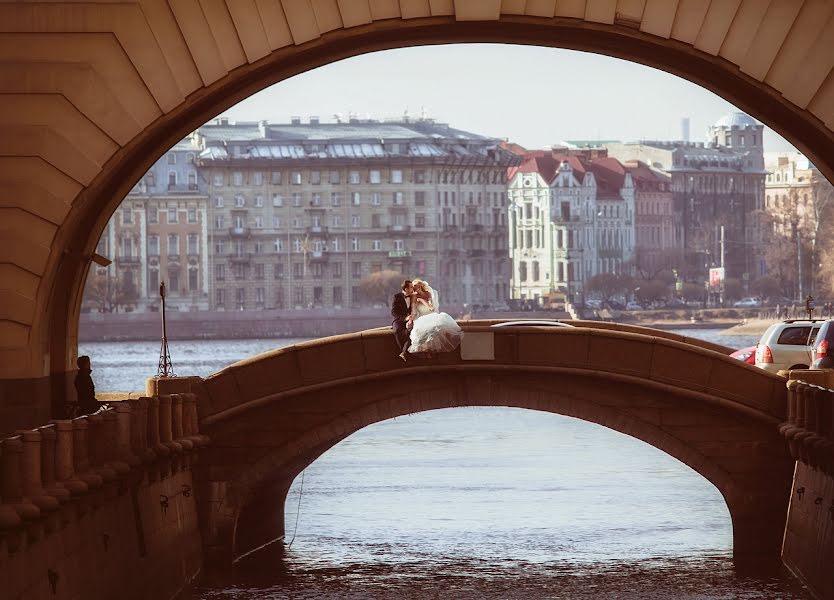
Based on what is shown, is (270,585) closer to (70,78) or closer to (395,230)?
(70,78)

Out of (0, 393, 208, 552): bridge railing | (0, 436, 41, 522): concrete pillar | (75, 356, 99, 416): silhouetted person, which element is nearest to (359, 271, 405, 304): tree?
(75, 356, 99, 416): silhouetted person

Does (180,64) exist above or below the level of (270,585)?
above

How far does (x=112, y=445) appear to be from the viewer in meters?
19.0

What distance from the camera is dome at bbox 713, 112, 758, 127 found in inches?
7534

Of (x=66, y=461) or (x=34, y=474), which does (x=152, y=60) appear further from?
(x=34, y=474)

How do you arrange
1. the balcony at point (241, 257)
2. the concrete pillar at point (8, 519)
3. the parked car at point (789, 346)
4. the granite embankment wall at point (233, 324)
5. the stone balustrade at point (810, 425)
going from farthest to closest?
the balcony at point (241, 257), the granite embankment wall at point (233, 324), the parked car at point (789, 346), the stone balustrade at point (810, 425), the concrete pillar at point (8, 519)

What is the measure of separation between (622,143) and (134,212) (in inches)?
2056

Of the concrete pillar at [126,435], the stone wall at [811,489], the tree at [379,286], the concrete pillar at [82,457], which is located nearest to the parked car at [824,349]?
the stone wall at [811,489]

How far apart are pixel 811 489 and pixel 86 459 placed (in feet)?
26.1

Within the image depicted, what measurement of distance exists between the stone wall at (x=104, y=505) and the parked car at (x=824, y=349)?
9.73 metres

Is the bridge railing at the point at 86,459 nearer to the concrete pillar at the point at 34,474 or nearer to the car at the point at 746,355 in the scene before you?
the concrete pillar at the point at 34,474

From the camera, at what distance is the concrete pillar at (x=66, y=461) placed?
54.8 ft

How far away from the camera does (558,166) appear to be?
572ft

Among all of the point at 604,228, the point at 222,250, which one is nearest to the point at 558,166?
the point at 604,228
